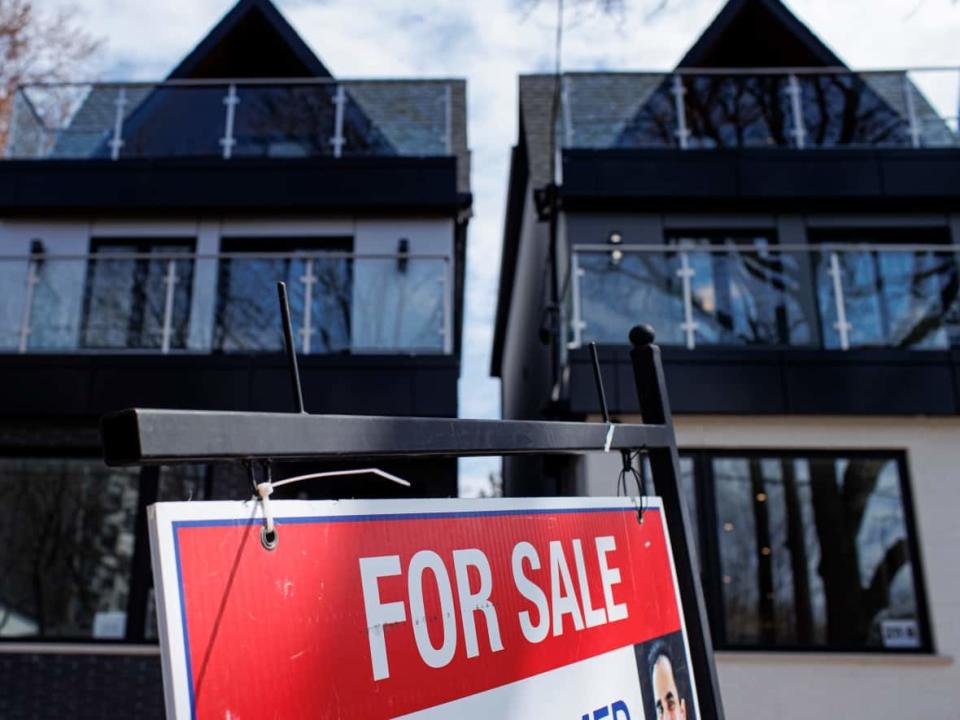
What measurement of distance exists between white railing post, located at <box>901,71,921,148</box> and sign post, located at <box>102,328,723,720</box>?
9.52 metres

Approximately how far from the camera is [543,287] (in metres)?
11.3

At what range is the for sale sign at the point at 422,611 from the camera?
0.90 metres

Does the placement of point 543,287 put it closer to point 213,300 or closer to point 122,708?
point 213,300

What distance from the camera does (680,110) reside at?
959 centimetres

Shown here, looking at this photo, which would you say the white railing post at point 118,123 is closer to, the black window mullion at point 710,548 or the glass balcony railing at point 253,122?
the glass balcony railing at point 253,122

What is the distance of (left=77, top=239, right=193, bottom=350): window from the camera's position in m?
7.80

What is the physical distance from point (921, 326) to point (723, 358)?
83.1 inches

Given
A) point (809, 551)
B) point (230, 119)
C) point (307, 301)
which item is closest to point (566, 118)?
point (307, 301)

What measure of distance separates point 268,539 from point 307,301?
703cm

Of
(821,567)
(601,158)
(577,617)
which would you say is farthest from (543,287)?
(577,617)

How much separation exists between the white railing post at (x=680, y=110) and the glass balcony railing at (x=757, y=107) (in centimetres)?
1

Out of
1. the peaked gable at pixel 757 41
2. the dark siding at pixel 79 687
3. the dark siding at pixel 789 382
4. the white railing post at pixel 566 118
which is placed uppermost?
the peaked gable at pixel 757 41

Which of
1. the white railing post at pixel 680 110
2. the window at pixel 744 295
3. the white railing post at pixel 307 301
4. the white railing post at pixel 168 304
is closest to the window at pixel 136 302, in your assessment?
the white railing post at pixel 168 304

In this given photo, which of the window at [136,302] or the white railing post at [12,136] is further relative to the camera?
the white railing post at [12,136]
